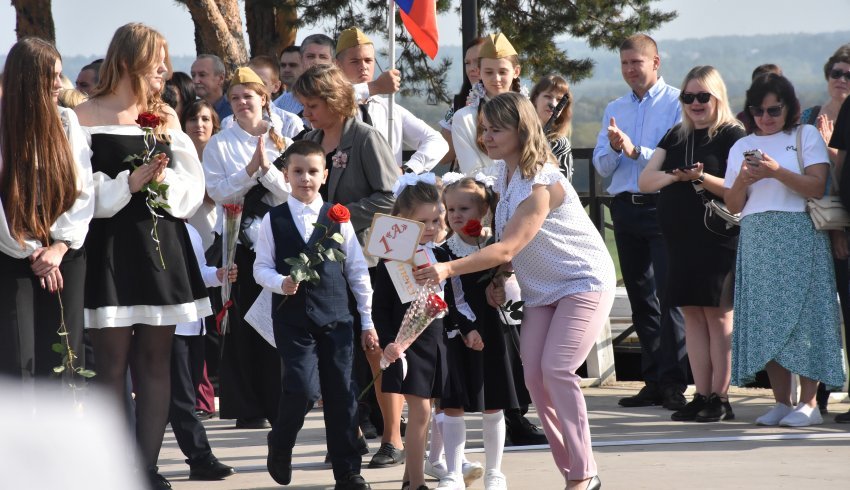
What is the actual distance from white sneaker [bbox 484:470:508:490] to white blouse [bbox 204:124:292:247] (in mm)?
2026

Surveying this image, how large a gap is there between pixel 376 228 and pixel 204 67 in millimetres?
4669

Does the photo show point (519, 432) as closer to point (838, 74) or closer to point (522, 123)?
point (522, 123)

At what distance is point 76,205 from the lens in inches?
205

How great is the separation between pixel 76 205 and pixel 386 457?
2027 mm

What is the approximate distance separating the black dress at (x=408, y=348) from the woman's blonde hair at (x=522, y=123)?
717mm

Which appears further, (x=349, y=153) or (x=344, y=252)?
(x=349, y=153)

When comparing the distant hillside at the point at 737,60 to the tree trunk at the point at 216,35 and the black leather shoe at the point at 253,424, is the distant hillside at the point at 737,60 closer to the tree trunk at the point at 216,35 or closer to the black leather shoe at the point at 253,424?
the tree trunk at the point at 216,35

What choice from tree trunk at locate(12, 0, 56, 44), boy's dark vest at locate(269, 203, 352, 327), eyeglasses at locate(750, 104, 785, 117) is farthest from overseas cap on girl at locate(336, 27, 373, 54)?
tree trunk at locate(12, 0, 56, 44)

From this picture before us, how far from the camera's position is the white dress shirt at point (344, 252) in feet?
19.0

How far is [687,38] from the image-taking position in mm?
196500

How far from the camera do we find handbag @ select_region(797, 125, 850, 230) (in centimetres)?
707

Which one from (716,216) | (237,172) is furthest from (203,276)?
(716,216)

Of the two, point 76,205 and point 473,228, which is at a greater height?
point 76,205

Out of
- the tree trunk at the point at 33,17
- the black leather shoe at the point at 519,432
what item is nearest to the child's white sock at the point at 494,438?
the black leather shoe at the point at 519,432
